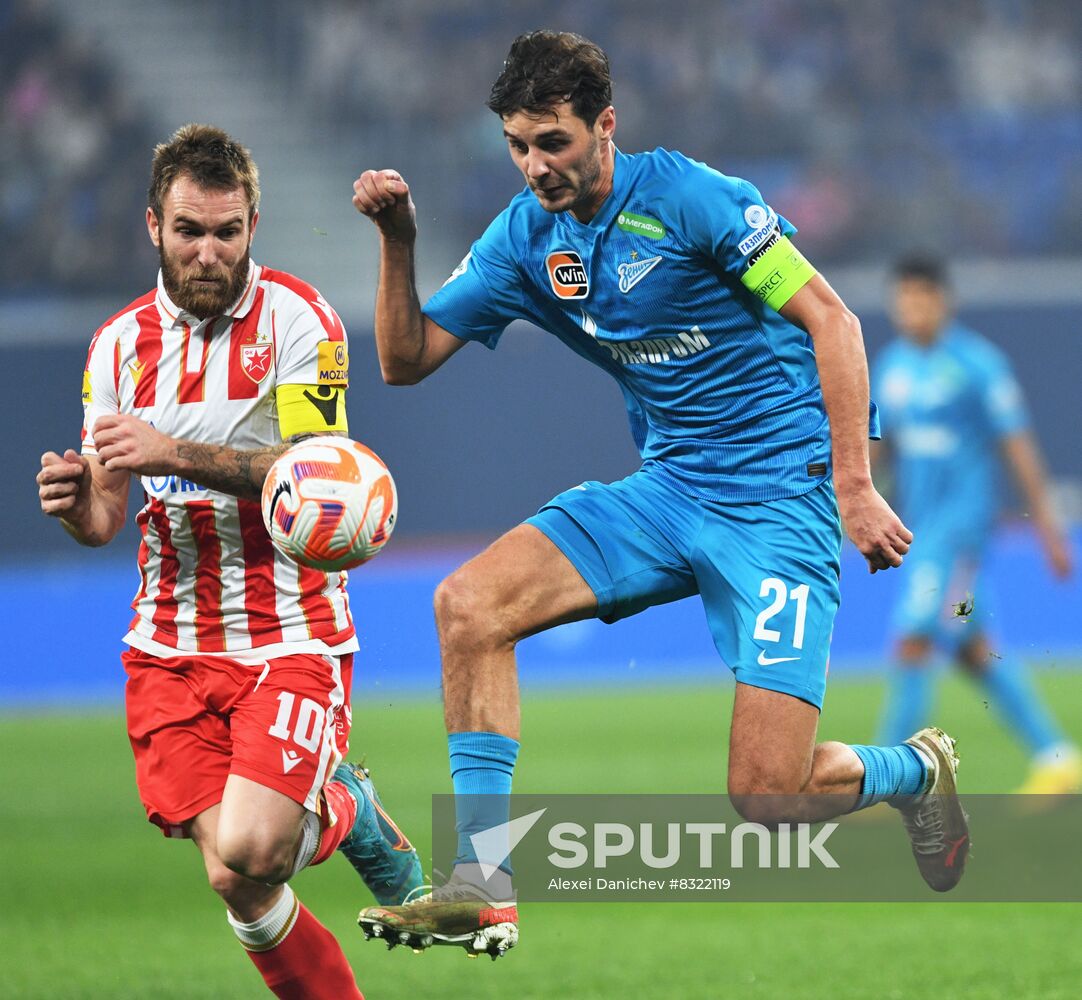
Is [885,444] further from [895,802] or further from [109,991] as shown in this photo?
[109,991]

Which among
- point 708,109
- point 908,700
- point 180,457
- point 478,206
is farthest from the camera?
point 708,109

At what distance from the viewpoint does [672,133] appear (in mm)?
16078

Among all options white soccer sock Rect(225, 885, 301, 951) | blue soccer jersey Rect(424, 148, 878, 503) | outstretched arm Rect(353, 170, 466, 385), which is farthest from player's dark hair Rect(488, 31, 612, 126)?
white soccer sock Rect(225, 885, 301, 951)

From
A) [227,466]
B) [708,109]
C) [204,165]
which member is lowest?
[227,466]

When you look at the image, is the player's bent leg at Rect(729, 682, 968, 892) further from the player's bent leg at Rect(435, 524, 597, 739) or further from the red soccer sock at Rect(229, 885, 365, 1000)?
the red soccer sock at Rect(229, 885, 365, 1000)

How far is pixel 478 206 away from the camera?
1495 cm

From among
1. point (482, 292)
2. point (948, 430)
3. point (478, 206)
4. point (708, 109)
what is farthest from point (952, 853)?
point (708, 109)

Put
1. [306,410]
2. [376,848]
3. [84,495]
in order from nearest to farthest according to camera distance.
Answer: [84,495], [306,410], [376,848]

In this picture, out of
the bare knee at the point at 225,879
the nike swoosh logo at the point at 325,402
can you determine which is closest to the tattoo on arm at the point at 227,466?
the nike swoosh logo at the point at 325,402

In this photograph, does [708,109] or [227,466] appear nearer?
[227,466]

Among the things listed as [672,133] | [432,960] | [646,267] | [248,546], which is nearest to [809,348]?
[646,267]

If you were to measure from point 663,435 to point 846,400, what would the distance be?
2.18 ft

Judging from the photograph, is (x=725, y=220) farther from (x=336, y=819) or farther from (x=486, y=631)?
(x=336, y=819)

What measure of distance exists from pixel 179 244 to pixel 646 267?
3.97ft
